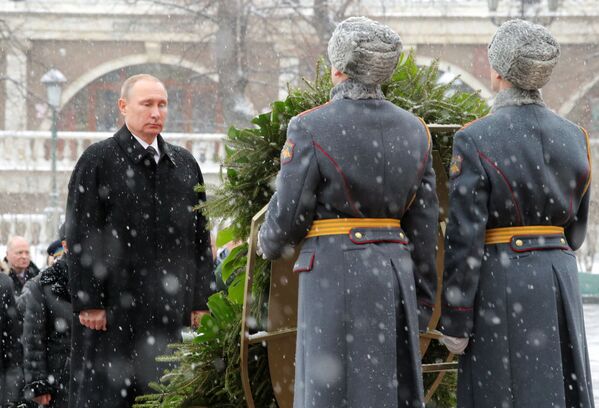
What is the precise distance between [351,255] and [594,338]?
1217 cm

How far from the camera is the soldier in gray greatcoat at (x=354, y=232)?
4938mm

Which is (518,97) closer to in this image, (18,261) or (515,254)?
(515,254)

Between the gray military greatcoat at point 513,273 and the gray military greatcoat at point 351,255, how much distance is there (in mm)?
214

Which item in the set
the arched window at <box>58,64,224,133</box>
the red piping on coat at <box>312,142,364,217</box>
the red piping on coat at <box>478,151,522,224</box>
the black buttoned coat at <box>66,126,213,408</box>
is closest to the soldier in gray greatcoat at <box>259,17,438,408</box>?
the red piping on coat at <box>312,142,364,217</box>

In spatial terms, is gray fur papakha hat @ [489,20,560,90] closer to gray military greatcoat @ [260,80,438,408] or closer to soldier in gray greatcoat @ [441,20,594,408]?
soldier in gray greatcoat @ [441,20,594,408]


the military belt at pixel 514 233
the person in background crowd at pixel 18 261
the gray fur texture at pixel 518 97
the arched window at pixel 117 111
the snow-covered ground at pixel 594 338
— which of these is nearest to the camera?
the military belt at pixel 514 233

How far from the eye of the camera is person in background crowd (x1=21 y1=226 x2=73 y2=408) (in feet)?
25.7

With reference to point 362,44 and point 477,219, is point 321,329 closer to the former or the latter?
point 477,219

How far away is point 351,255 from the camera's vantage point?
497 centimetres

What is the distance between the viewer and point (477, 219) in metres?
5.09

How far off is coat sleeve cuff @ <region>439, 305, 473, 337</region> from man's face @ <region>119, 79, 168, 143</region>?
223cm

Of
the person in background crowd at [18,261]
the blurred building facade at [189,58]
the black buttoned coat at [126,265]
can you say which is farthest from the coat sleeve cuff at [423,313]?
the blurred building facade at [189,58]

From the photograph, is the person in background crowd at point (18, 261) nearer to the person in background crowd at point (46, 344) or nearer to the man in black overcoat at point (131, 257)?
the person in background crowd at point (46, 344)

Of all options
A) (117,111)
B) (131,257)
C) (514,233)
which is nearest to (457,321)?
(514,233)
